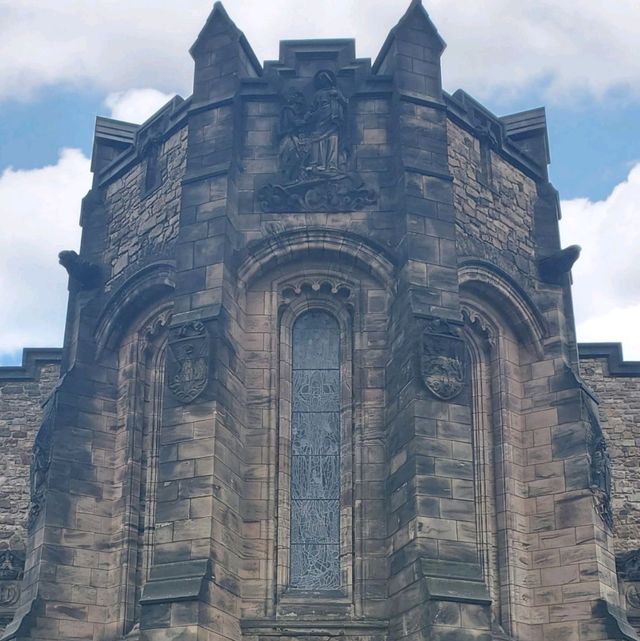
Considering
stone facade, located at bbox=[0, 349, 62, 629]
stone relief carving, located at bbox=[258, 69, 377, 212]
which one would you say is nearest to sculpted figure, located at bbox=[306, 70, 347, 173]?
stone relief carving, located at bbox=[258, 69, 377, 212]

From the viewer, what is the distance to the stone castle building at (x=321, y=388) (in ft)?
Result: 48.5

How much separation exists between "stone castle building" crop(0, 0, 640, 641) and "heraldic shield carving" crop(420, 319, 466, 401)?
29 mm

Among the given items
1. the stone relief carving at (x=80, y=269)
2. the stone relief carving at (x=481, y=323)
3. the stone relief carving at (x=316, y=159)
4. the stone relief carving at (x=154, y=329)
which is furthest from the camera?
the stone relief carving at (x=80, y=269)

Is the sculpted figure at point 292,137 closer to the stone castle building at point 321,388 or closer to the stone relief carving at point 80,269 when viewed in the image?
the stone castle building at point 321,388

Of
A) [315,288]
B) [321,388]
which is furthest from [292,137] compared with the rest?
[321,388]

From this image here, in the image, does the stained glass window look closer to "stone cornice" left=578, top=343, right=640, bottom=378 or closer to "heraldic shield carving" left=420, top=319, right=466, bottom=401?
"heraldic shield carving" left=420, top=319, right=466, bottom=401

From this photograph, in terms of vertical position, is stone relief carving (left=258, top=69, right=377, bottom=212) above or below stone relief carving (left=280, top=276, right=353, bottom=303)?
above

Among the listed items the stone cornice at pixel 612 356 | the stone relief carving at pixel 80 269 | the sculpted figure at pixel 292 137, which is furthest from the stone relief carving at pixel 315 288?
the stone cornice at pixel 612 356

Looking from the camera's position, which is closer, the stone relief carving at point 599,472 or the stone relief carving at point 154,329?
the stone relief carving at point 599,472

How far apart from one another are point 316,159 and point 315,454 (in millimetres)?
4067

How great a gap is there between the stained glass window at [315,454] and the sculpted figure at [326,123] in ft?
6.90

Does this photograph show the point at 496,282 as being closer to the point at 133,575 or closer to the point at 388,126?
the point at 388,126

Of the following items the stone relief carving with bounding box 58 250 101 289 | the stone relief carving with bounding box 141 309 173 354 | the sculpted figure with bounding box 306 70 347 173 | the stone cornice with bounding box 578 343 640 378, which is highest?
the sculpted figure with bounding box 306 70 347 173

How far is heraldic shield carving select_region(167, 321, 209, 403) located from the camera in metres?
15.2
